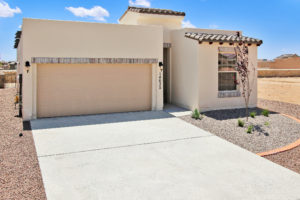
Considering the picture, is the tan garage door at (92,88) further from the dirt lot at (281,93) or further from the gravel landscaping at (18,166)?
the dirt lot at (281,93)

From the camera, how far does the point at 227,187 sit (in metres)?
5.07

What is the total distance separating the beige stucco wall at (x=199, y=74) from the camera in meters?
12.5

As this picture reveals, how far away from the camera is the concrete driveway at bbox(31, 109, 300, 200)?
489 cm

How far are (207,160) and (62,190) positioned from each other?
355 cm

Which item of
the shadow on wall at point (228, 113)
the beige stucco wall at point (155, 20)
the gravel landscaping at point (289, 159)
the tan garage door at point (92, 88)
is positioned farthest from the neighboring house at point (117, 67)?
the gravel landscaping at point (289, 159)

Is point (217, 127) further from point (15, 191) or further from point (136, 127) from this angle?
point (15, 191)

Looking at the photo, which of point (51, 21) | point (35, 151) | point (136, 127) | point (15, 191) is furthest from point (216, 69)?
point (15, 191)

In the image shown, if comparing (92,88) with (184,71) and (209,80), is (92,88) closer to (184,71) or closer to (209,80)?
(184,71)

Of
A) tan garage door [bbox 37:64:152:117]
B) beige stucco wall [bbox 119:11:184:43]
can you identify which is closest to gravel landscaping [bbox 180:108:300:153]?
tan garage door [bbox 37:64:152:117]

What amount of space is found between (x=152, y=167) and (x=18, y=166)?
3180mm

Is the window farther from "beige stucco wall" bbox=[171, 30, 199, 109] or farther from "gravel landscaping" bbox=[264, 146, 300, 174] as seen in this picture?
"gravel landscaping" bbox=[264, 146, 300, 174]

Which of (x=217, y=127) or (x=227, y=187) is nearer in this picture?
(x=227, y=187)

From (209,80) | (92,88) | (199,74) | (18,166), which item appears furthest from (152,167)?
(209,80)

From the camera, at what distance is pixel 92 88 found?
40.3 ft
